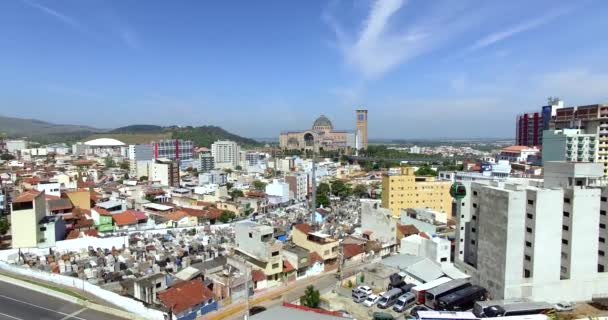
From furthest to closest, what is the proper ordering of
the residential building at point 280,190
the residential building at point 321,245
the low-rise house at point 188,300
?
1. the residential building at point 280,190
2. the residential building at point 321,245
3. the low-rise house at point 188,300

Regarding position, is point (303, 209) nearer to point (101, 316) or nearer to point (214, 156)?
point (101, 316)

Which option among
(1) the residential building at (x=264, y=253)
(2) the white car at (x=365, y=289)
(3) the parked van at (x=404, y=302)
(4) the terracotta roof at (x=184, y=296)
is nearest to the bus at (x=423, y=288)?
(3) the parked van at (x=404, y=302)

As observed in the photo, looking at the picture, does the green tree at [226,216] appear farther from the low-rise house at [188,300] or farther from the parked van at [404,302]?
the parked van at [404,302]

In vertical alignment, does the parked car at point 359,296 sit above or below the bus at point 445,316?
below

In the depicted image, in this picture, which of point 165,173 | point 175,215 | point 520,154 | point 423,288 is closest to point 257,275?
point 423,288

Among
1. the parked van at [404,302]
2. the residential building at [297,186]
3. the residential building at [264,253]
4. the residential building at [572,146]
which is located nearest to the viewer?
the parked van at [404,302]

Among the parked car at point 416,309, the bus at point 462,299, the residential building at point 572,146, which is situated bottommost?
the parked car at point 416,309
